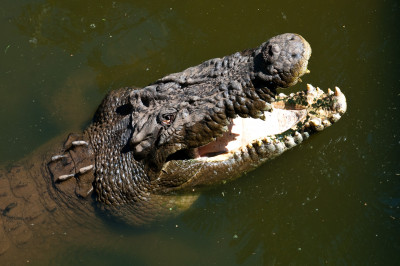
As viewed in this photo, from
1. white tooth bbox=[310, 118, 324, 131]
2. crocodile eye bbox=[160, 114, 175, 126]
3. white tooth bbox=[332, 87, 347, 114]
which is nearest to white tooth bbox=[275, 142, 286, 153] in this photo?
white tooth bbox=[310, 118, 324, 131]

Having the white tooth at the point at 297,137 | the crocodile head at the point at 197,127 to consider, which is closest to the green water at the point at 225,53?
the crocodile head at the point at 197,127

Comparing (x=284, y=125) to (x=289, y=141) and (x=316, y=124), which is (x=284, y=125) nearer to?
(x=289, y=141)

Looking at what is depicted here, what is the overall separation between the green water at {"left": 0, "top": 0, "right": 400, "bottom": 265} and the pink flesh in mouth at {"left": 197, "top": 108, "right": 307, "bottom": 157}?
665mm

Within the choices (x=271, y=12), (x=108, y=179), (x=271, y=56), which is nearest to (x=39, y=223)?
(x=108, y=179)

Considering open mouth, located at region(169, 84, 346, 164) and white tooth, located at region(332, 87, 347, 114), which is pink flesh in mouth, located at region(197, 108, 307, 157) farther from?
white tooth, located at region(332, 87, 347, 114)

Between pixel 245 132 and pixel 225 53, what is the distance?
1735mm

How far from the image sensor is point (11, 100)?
5379 mm

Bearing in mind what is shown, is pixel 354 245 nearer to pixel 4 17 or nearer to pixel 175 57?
pixel 175 57

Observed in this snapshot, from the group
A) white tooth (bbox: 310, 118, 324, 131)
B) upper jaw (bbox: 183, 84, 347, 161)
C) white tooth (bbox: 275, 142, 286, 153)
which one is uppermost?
upper jaw (bbox: 183, 84, 347, 161)

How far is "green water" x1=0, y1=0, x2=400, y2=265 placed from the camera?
448cm

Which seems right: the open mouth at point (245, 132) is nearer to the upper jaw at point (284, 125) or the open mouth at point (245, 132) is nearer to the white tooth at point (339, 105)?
the upper jaw at point (284, 125)

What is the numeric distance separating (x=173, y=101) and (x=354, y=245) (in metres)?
2.40

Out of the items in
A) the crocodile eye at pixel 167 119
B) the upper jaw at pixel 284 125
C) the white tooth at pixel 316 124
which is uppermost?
the crocodile eye at pixel 167 119

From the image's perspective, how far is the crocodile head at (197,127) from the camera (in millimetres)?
3389
